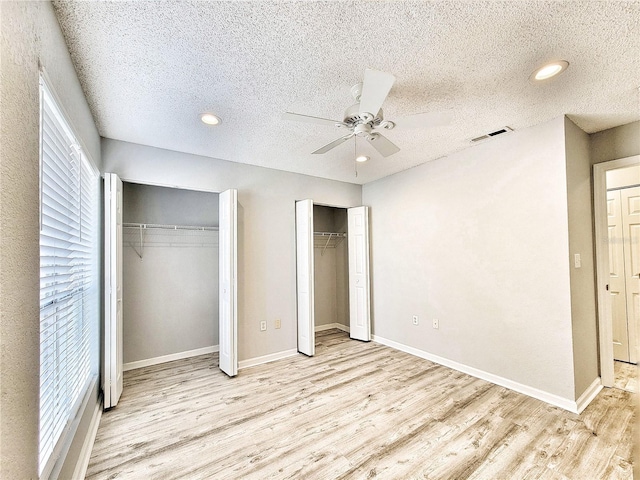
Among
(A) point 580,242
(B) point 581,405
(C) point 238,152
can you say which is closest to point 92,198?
(C) point 238,152

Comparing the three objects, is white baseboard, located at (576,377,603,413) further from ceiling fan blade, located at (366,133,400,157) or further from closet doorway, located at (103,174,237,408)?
closet doorway, located at (103,174,237,408)

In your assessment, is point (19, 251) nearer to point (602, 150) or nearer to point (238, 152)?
point (238, 152)

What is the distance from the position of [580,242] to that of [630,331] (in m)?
1.75

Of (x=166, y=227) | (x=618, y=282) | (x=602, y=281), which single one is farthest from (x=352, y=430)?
(x=618, y=282)

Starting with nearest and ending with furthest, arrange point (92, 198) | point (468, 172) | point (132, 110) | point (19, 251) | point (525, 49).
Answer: point (19, 251)
point (525, 49)
point (132, 110)
point (92, 198)
point (468, 172)

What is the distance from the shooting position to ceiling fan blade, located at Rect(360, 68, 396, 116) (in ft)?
4.60

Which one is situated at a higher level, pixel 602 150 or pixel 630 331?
pixel 602 150

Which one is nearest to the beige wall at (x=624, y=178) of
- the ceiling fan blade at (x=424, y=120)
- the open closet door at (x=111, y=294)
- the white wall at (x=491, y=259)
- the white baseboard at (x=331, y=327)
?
the white wall at (x=491, y=259)

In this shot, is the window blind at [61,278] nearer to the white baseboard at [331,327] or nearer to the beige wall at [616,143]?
the white baseboard at [331,327]

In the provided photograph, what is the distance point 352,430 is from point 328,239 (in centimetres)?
344

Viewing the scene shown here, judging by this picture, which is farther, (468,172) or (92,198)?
(468,172)

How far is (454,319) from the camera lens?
11.0 feet

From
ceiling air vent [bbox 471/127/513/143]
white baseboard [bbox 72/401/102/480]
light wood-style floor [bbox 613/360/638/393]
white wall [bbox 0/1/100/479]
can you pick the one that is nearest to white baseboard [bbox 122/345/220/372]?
white baseboard [bbox 72/401/102/480]

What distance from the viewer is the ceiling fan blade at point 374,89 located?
55.2 inches
